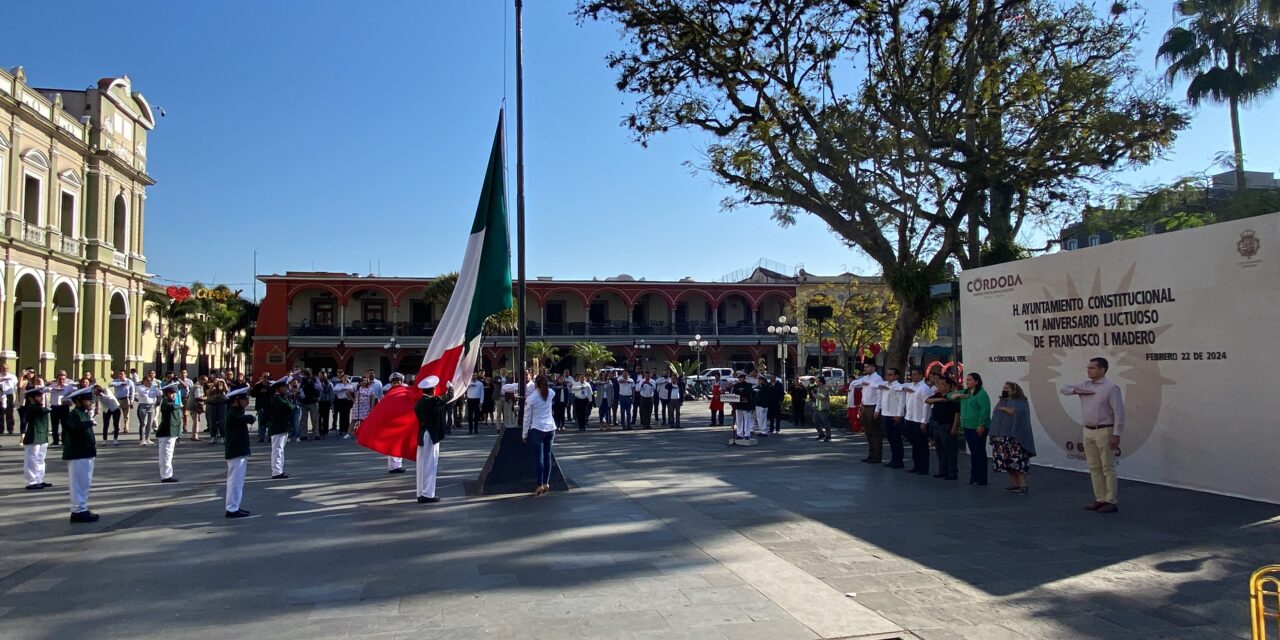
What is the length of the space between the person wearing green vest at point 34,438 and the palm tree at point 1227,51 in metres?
26.7

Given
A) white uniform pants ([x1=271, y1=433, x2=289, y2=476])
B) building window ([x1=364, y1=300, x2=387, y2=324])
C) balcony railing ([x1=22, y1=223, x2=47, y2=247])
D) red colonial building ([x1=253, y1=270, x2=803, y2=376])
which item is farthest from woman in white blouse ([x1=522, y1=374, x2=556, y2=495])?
building window ([x1=364, y1=300, x2=387, y2=324])

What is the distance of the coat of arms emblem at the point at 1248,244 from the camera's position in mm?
9281

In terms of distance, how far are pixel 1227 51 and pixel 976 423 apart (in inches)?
750

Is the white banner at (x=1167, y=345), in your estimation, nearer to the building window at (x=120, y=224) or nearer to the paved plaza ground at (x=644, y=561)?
the paved plaza ground at (x=644, y=561)

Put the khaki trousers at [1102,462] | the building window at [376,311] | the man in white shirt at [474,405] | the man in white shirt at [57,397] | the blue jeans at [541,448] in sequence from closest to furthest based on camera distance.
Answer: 1. the khaki trousers at [1102,462]
2. the blue jeans at [541,448]
3. the man in white shirt at [57,397]
4. the man in white shirt at [474,405]
5. the building window at [376,311]

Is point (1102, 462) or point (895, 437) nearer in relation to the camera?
point (1102, 462)

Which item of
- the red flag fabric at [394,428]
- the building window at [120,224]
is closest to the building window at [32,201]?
the building window at [120,224]

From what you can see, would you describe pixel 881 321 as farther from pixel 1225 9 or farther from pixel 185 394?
pixel 185 394

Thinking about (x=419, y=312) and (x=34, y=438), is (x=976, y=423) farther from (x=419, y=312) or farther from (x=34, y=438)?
(x=419, y=312)

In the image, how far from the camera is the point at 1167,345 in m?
10.4

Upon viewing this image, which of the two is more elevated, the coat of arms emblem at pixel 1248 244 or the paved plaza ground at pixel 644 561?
the coat of arms emblem at pixel 1248 244

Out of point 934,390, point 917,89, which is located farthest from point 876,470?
point 917,89

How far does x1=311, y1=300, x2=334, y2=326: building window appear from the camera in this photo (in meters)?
47.6

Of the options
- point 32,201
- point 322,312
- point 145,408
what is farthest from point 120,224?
point 145,408
